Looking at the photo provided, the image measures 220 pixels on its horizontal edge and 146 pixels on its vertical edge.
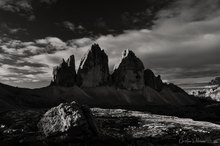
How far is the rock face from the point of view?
1442 inches

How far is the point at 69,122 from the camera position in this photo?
36.7 m

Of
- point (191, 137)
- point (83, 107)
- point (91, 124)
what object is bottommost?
point (191, 137)

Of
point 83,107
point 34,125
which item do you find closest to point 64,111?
point 83,107

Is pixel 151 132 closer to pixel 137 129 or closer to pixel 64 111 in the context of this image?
pixel 137 129

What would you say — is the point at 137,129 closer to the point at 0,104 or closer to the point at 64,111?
the point at 64,111

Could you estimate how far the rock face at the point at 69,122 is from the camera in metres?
36.6

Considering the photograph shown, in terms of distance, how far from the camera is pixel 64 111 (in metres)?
38.7

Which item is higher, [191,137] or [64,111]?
[64,111]

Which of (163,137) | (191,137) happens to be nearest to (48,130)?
(163,137)

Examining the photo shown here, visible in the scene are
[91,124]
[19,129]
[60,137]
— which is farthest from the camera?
[19,129]

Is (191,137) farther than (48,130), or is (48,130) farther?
(191,137)

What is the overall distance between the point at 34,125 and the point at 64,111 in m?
9.28

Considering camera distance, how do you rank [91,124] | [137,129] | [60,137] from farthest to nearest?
[137,129]
[91,124]
[60,137]

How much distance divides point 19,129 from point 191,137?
96.9 ft
